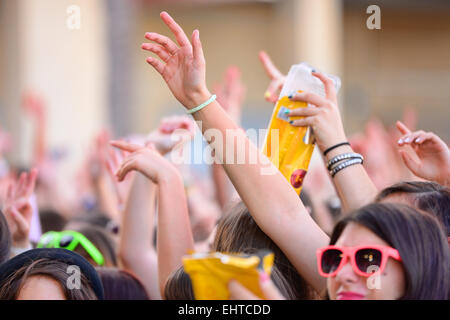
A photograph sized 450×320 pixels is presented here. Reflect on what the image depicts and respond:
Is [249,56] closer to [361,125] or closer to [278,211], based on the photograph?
[361,125]

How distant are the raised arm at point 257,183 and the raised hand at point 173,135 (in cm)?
89

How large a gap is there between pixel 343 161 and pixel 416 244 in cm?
47

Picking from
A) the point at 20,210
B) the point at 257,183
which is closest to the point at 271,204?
the point at 257,183

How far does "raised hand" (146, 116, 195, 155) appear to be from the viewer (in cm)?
278

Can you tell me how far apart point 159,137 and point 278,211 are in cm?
104

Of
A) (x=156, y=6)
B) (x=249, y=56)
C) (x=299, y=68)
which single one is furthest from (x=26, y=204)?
(x=249, y=56)

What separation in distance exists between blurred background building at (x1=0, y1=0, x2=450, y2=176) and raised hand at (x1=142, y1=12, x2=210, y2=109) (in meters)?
8.87

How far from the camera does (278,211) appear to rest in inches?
73.1

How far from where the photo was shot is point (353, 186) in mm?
2020

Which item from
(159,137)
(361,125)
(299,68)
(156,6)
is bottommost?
(361,125)

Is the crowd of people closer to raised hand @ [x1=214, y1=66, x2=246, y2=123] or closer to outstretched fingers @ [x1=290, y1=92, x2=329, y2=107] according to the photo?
outstretched fingers @ [x1=290, y1=92, x2=329, y2=107]

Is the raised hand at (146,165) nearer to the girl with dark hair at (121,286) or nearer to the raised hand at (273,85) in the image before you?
the girl with dark hair at (121,286)

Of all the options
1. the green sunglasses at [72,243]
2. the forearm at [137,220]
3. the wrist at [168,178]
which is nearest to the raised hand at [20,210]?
the green sunglasses at [72,243]

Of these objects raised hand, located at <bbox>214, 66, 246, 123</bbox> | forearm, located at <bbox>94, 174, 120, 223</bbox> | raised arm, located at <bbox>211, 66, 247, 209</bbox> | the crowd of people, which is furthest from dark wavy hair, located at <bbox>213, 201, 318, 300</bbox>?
forearm, located at <bbox>94, 174, 120, 223</bbox>
